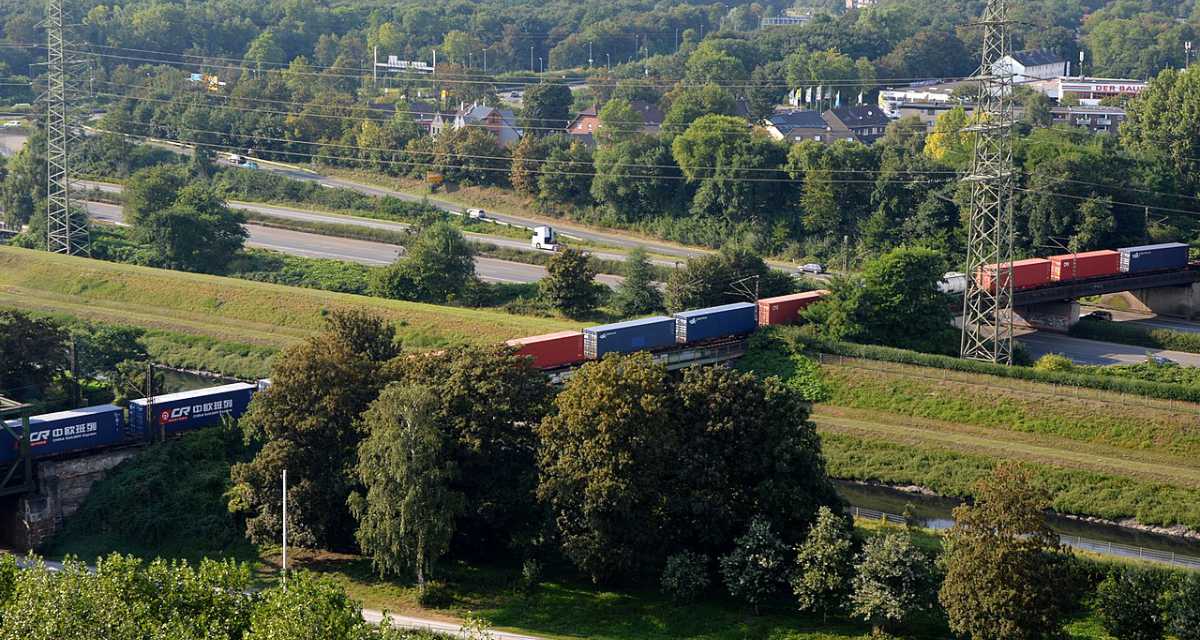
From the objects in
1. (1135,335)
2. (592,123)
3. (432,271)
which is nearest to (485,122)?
(592,123)

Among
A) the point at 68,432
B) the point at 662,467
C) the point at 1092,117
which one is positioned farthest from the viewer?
the point at 1092,117

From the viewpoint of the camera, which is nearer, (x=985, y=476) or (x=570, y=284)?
(x=985, y=476)

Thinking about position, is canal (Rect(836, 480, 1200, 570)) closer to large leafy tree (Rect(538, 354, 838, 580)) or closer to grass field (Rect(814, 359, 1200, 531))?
grass field (Rect(814, 359, 1200, 531))

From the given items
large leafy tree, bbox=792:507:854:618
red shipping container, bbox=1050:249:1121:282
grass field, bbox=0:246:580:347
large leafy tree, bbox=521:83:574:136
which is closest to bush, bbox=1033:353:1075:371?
red shipping container, bbox=1050:249:1121:282

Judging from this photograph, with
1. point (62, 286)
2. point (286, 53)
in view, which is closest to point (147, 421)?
point (62, 286)

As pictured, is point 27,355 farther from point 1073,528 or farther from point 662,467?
point 1073,528

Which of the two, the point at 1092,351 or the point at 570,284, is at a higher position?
the point at 570,284

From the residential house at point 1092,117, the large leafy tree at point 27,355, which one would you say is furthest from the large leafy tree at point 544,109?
the large leafy tree at point 27,355
